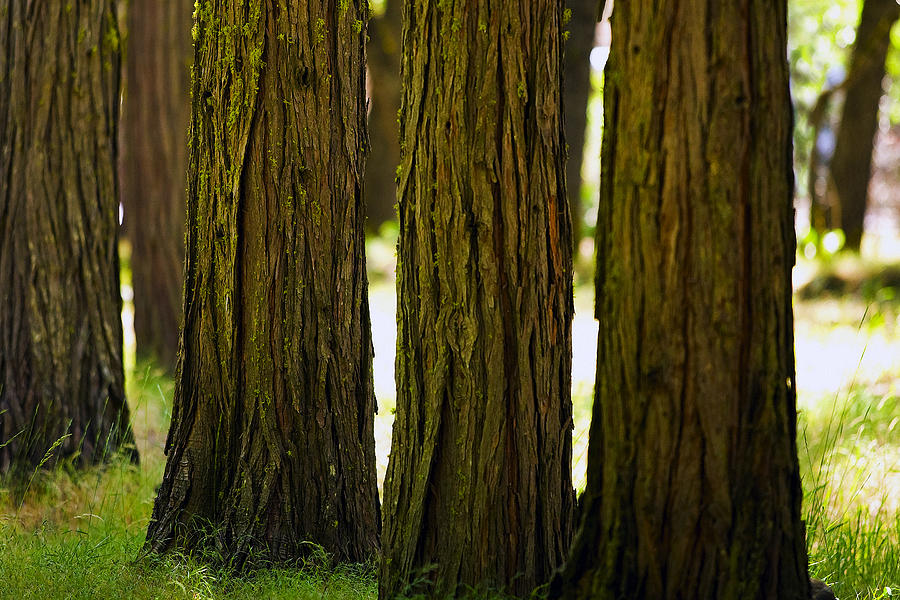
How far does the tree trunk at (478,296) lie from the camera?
311cm

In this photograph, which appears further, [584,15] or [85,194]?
Result: [584,15]

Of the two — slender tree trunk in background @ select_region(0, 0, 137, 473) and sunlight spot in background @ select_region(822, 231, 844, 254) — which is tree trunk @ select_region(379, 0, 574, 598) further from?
sunlight spot in background @ select_region(822, 231, 844, 254)

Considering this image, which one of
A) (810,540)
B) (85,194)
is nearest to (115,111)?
(85,194)

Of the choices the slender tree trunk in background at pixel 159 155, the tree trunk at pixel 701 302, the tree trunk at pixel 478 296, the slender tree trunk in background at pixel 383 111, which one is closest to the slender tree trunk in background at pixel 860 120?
the slender tree trunk in background at pixel 383 111

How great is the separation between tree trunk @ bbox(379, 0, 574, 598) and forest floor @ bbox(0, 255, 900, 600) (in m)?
0.60

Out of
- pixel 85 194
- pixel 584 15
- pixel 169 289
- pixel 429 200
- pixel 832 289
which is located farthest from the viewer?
pixel 584 15

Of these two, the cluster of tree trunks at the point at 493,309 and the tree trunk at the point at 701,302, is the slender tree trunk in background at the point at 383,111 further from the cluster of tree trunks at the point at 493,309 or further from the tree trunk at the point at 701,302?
the tree trunk at the point at 701,302

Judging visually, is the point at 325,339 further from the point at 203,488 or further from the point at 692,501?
the point at 692,501

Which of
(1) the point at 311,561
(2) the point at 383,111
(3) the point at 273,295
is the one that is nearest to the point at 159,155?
(3) the point at 273,295

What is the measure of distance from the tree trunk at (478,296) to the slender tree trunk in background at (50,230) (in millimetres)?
2832

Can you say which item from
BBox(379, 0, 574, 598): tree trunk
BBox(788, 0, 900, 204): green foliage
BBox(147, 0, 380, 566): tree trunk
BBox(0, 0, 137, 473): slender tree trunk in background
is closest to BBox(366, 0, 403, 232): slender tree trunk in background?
BBox(788, 0, 900, 204): green foliage

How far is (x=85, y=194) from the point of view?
215 inches

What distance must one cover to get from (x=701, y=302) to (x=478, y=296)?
2.67 feet

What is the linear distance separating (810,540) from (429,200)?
253 cm
